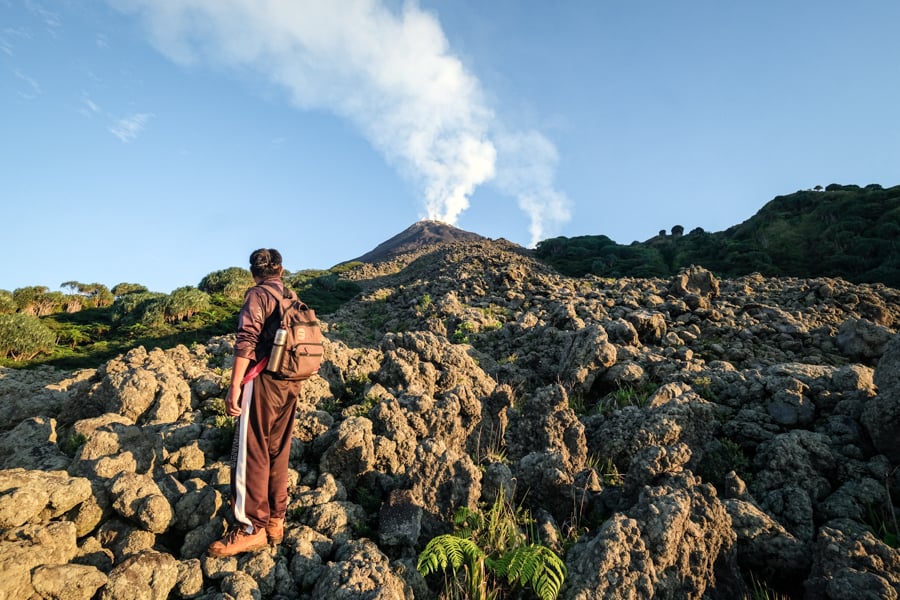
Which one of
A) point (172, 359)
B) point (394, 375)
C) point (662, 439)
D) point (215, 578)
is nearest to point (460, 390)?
point (394, 375)

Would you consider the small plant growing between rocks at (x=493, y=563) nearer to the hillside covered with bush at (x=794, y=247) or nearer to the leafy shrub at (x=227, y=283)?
the leafy shrub at (x=227, y=283)

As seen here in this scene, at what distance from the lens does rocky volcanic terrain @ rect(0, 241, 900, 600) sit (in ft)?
10.4

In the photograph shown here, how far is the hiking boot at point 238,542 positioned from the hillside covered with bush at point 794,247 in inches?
1040

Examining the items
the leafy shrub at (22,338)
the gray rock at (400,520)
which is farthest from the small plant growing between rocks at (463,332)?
the leafy shrub at (22,338)

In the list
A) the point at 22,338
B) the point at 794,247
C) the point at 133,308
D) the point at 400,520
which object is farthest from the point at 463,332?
the point at 794,247

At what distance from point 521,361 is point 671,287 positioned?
6.97 meters

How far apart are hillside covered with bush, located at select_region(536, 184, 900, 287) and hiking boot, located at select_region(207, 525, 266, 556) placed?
26423mm

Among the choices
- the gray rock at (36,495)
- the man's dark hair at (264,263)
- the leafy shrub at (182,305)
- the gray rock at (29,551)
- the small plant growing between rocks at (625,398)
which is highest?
the leafy shrub at (182,305)

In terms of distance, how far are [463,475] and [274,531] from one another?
172 cm

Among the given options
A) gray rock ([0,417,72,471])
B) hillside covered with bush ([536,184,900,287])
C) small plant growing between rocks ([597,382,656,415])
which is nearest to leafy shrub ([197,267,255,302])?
gray rock ([0,417,72,471])

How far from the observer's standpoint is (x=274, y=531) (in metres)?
3.53

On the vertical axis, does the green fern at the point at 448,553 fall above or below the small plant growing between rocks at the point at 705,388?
below

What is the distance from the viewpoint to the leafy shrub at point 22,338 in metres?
9.73

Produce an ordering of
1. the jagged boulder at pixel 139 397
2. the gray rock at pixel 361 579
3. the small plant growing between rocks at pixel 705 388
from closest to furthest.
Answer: the gray rock at pixel 361 579 → the jagged boulder at pixel 139 397 → the small plant growing between rocks at pixel 705 388
